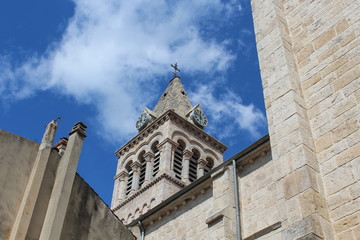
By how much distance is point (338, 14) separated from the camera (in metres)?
6.80

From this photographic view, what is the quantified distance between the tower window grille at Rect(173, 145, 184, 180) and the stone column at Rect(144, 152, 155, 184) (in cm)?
156

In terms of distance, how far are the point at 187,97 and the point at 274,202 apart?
2876cm

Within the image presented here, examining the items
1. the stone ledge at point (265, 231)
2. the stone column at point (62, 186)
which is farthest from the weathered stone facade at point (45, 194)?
the stone ledge at point (265, 231)

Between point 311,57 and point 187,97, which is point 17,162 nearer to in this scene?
point 311,57

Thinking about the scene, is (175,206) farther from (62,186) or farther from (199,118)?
(199,118)

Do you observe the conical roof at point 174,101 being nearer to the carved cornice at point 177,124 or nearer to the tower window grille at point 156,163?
the carved cornice at point 177,124

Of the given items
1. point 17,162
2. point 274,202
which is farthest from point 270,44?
point 17,162

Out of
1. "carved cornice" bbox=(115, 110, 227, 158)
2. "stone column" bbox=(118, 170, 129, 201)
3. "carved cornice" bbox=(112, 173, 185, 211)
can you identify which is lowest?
"carved cornice" bbox=(112, 173, 185, 211)

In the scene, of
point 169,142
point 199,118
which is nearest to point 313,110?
point 169,142

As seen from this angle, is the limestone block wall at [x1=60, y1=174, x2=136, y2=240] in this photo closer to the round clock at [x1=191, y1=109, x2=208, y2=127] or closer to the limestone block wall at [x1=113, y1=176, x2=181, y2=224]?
the limestone block wall at [x1=113, y1=176, x2=181, y2=224]

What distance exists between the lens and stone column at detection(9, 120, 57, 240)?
9298 millimetres

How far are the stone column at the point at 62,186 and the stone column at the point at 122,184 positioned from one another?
Result: 2100 cm

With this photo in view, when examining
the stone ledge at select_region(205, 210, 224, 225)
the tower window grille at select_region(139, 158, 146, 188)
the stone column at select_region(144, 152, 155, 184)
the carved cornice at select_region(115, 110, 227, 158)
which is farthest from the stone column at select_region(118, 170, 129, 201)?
the stone ledge at select_region(205, 210, 224, 225)

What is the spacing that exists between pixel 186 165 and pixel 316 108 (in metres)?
25.2
